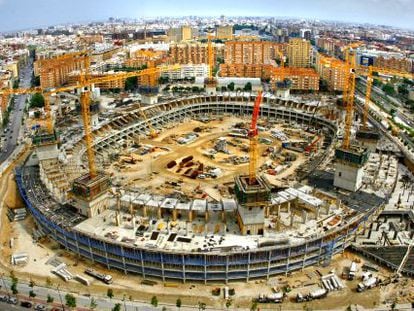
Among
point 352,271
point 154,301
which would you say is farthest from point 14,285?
point 352,271

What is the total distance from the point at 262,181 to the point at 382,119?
67.8 m

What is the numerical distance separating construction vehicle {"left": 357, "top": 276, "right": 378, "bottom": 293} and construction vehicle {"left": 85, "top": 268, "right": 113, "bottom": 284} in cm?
3001

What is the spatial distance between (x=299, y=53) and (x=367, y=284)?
150 m

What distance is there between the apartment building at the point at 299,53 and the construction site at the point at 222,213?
102255mm

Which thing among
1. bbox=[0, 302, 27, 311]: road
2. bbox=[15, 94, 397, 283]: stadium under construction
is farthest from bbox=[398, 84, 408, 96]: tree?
bbox=[0, 302, 27, 311]: road

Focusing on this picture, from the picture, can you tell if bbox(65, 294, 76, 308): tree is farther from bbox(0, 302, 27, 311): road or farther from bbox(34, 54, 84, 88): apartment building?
bbox(34, 54, 84, 88): apartment building

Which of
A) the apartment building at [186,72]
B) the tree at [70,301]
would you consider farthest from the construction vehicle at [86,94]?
the tree at [70,301]

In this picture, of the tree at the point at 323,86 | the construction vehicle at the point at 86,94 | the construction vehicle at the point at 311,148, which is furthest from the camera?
the tree at the point at 323,86

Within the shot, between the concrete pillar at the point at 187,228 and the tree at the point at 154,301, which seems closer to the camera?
the tree at the point at 154,301

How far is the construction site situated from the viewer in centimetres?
4641

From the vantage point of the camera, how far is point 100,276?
47.2 meters

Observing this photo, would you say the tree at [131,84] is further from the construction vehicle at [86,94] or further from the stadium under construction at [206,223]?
the stadium under construction at [206,223]

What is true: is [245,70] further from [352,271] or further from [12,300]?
[12,300]

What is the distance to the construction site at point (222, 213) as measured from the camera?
152 ft
